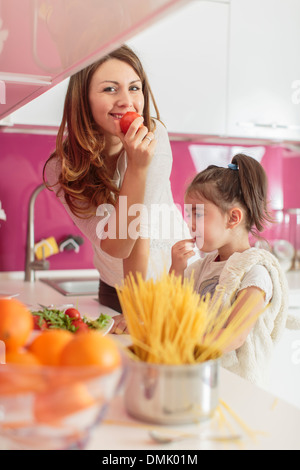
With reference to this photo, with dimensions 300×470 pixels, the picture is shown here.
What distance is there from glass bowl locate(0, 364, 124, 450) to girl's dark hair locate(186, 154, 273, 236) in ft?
3.81

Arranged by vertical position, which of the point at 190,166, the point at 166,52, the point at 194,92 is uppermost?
the point at 166,52

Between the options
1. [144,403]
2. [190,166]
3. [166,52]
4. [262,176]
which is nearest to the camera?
[144,403]

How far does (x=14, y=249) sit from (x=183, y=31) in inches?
50.9

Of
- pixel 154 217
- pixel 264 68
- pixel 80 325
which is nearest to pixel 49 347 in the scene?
pixel 80 325

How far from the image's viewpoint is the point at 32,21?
99 centimetres

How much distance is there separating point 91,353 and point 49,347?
80 mm

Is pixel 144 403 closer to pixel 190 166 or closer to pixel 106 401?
pixel 106 401

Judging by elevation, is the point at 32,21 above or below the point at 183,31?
below

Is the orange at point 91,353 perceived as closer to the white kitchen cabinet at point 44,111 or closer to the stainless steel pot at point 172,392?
the stainless steel pot at point 172,392

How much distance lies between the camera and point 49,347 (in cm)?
73

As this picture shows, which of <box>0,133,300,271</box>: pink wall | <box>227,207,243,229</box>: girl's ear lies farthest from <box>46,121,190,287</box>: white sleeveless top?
<box>0,133,300,271</box>: pink wall

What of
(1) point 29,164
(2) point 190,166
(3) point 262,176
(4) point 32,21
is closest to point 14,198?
(1) point 29,164
